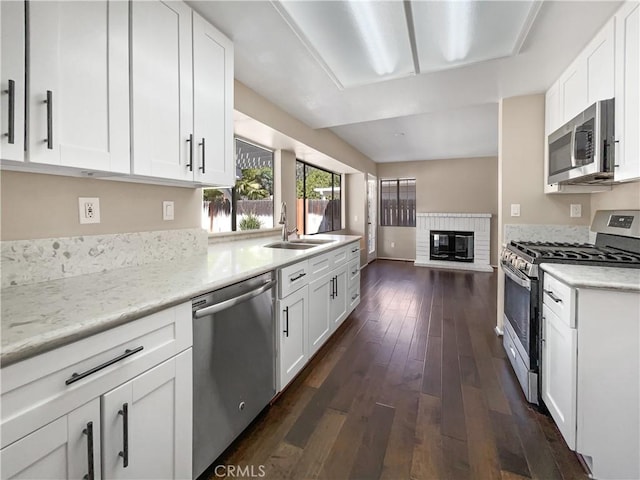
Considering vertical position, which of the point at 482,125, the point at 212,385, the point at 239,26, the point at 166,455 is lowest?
the point at 166,455

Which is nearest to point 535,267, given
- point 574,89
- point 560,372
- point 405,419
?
point 560,372

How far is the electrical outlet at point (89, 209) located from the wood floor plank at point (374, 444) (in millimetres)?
1751

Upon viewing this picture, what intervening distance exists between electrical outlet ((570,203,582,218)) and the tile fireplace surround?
13.3 ft

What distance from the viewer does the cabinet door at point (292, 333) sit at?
1.85 metres

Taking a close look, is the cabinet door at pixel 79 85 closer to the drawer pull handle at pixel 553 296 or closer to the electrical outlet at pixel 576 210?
the drawer pull handle at pixel 553 296

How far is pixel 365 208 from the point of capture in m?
6.75

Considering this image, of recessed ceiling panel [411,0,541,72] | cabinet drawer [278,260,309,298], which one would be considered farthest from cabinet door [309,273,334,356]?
recessed ceiling panel [411,0,541,72]

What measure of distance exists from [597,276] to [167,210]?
2.41 m

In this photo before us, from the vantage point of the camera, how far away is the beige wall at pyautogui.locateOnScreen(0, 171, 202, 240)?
1.20 m

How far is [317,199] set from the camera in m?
5.70

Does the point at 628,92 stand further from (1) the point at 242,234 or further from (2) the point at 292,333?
(1) the point at 242,234

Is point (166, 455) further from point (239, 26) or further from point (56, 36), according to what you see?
point (239, 26)

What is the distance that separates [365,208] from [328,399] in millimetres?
5226

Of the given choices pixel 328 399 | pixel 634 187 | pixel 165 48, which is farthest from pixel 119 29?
pixel 634 187
